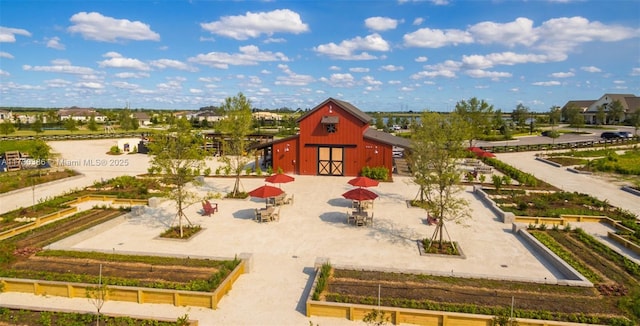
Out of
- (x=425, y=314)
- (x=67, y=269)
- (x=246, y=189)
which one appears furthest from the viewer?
(x=246, y=189)

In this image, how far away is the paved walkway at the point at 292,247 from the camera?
1078 centimetres

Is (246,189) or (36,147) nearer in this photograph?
(246,189)

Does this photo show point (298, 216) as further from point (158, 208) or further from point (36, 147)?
point (36, 147)

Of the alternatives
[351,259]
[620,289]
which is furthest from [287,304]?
[620,289]

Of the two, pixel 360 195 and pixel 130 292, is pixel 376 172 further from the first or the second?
pixel 130 292

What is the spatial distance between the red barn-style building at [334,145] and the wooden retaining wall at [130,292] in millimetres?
20440

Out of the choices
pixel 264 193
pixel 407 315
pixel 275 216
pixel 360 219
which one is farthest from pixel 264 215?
pixel 407 315

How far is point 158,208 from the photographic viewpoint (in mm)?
21359

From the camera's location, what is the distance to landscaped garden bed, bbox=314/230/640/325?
1012 centimetres

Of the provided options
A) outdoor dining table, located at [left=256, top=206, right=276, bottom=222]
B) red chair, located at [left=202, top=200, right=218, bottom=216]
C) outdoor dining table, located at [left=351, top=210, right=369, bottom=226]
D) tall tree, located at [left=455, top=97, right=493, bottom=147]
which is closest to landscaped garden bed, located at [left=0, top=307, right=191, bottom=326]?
outdoor dining table, located at [left=256, top=206, right=276, bottom=222]

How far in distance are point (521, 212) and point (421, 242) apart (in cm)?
764

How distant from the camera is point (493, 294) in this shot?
11.1 m

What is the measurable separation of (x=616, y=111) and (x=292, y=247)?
329 ft

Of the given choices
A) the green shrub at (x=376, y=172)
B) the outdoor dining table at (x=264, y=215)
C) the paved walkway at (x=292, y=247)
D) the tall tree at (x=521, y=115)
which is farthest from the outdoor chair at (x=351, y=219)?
the tall tree at (x=521, y=115)
